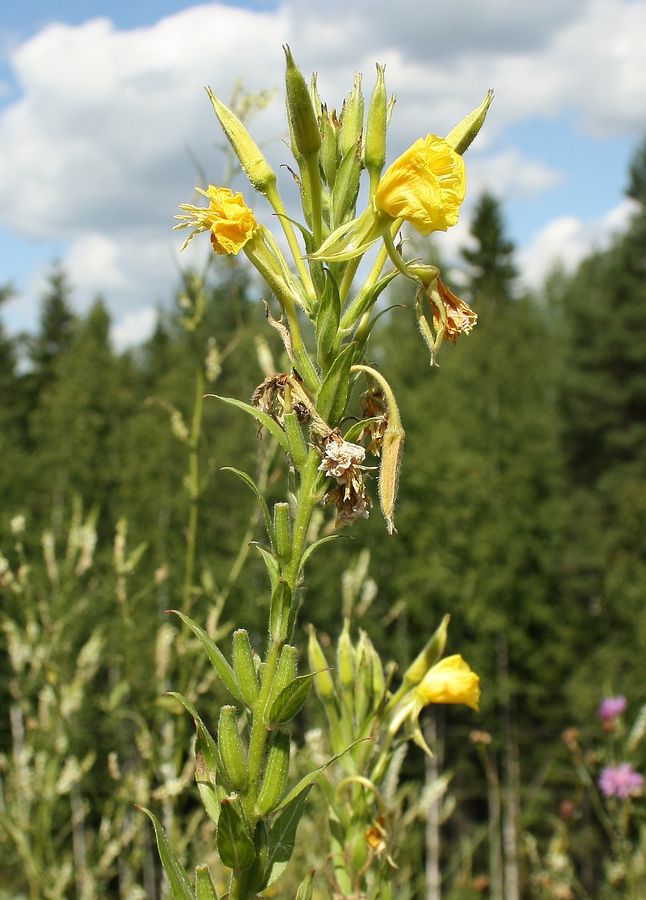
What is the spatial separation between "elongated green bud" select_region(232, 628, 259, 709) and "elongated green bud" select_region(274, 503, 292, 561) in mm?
128

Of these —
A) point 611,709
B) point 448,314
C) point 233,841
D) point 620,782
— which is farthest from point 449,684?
point 611,709

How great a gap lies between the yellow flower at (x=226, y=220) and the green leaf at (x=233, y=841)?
2.74ft

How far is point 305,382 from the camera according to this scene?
4.72 ft

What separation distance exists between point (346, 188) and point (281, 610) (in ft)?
2.22

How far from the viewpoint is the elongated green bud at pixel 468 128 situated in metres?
1.40

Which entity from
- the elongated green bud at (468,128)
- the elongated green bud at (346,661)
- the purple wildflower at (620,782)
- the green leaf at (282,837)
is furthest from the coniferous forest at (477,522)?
the elongated green bud at (468,128)

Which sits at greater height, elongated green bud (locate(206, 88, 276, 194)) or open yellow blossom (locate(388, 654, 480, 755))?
elongated green bud (locate(206, 88, 276, 194))

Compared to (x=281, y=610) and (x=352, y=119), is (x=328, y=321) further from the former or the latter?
(x=281, y=610)

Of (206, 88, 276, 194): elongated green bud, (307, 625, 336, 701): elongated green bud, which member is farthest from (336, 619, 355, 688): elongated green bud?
(206, 88, 276, 194): elongated green bud

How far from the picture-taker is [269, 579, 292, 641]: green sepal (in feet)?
4.43

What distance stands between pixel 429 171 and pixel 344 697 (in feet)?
4.08

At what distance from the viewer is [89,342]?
20.7 m

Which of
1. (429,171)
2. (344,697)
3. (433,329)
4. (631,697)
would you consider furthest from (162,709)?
(631,697)

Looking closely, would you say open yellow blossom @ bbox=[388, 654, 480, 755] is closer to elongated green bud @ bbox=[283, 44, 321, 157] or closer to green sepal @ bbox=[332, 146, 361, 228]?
green sepal @ bbox=[332, 146, 361, 228]
